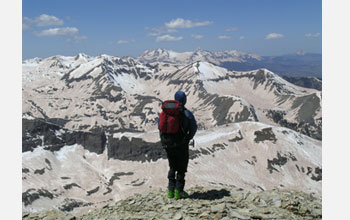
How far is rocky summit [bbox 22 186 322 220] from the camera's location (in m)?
13.4

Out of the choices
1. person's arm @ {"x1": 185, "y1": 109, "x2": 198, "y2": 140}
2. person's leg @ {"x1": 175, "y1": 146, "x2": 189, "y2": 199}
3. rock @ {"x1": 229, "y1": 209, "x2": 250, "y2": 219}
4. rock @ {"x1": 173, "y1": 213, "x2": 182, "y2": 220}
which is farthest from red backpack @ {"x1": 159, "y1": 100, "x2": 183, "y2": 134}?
rock @ {"x1": 229, "y1": 209, "x2": 250, "y2": 219}

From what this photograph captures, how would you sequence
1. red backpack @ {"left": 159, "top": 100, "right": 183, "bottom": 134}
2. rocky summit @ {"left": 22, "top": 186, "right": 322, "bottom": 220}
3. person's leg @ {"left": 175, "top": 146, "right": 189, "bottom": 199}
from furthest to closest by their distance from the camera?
person's leg @ {"left": 175, "top": 146, "right": 189, "bottom": 199} < red backpack @ {"left": 159, "top": 100, "right": 183, "bottom": 134} < rocky summit @ {"left": 22, "top": 186, "right": 322, "bottom": 220}

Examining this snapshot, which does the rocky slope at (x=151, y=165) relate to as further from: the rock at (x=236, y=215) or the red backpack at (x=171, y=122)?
the rock at (x=236, y=215)

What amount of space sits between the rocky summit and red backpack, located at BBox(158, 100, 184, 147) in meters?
3.67

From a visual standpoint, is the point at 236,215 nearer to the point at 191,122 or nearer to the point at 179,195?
the point at 179,195

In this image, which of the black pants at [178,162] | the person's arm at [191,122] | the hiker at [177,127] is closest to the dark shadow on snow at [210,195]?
the black pants at [178,162]

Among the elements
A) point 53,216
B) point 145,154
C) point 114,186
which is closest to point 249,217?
point 53,216

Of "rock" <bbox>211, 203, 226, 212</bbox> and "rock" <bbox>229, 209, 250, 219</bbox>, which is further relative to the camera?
"rock" <bbox>211, 203, 226, 212</bbox>

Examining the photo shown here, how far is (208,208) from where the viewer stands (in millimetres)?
14297

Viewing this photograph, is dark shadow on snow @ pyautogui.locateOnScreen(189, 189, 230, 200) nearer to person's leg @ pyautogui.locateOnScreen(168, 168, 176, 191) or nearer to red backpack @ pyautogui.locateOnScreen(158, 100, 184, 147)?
person's leg @ pyautogui.locateOnScreen(168, 168, 176, 191)

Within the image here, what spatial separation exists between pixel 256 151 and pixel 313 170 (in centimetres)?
2828

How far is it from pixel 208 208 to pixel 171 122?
4997 millimetres

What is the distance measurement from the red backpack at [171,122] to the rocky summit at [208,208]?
3.67m

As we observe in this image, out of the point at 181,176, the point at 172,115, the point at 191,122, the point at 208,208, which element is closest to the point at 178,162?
the point at 181,176
